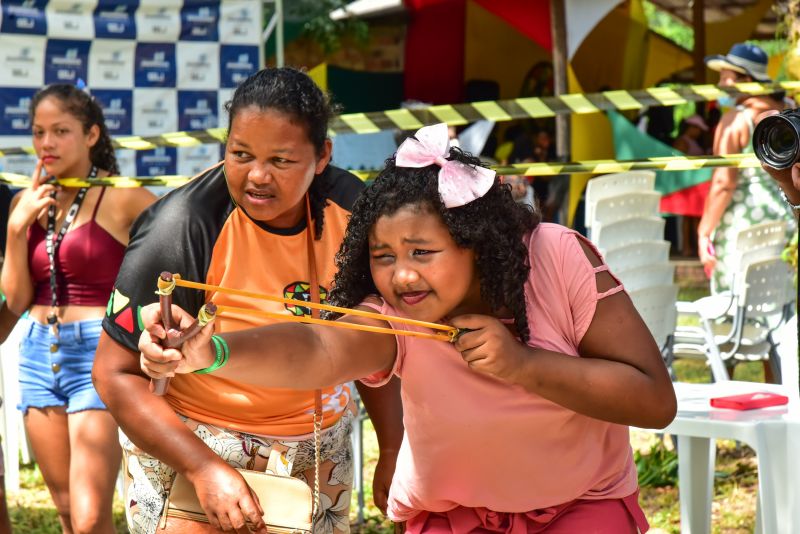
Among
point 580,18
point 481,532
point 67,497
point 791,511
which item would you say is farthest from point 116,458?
point 580,18

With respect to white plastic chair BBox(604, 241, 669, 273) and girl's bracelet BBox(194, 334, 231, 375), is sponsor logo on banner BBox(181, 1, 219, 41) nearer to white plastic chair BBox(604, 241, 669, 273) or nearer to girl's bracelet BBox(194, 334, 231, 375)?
white plastic chair BBox(604, 241, 669, 273)

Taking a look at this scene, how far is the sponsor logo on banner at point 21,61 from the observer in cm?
678

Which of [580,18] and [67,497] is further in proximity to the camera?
[580,18]

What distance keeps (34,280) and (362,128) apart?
1348 millimetres

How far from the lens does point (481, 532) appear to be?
216 centimetres

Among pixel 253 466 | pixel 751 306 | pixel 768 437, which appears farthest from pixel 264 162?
pixel 751 306

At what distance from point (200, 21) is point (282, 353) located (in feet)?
19.0

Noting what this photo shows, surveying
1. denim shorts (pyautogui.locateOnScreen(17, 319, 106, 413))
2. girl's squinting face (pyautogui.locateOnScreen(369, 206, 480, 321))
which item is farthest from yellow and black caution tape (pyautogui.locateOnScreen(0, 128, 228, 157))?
girl's squinting face (pyautogui.locateOnScreen(369, 206, 480, 321))

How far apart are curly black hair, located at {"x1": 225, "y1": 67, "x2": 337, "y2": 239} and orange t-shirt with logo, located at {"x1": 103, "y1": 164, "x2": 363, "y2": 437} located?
0.22ft

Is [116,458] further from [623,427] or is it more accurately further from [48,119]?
[623,427]

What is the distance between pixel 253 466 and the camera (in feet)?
8.79

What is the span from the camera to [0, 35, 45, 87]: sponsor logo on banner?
22.2 ft

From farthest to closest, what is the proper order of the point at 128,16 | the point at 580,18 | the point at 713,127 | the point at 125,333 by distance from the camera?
the point at 713,127, the point at 580,18, the point at 128,16, the point at 125,333

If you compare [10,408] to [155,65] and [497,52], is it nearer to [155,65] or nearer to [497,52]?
[155,65]
